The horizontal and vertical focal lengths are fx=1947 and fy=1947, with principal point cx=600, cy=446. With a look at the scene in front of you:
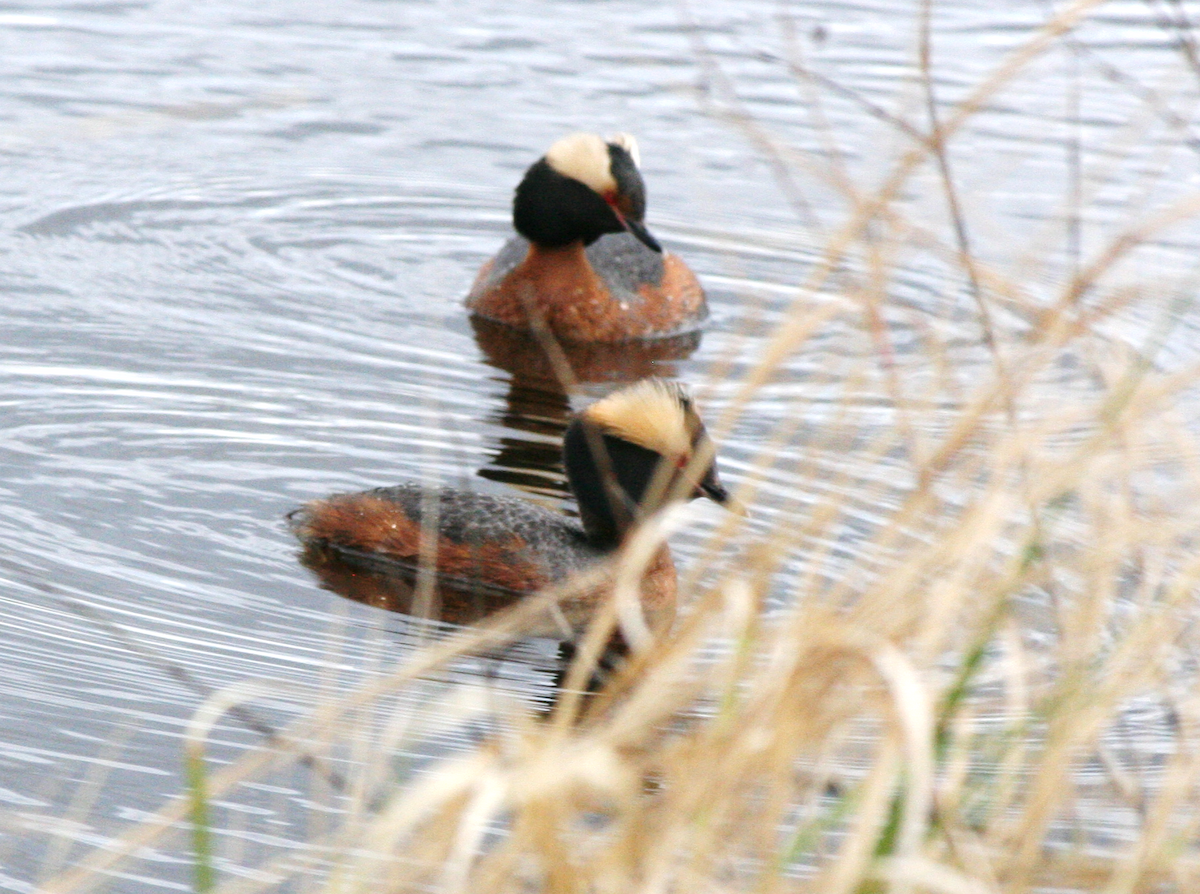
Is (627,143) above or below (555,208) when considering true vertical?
above

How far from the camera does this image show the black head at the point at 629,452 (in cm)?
633

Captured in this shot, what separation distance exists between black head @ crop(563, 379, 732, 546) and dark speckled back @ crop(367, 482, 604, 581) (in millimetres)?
129

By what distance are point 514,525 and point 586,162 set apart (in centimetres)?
364

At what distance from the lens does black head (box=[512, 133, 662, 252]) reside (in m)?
9.90

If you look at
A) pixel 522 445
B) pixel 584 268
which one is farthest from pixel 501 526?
pixel 584 268

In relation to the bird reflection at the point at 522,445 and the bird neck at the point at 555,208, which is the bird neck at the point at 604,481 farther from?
the bird neck at the point at 555,208

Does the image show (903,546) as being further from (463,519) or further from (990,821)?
(463,519)

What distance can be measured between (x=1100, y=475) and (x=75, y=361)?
18.2 feet

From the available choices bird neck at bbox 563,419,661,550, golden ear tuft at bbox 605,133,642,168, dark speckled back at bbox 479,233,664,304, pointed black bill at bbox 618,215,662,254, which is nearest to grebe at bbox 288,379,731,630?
bird neck at bbox 563,419,661,550

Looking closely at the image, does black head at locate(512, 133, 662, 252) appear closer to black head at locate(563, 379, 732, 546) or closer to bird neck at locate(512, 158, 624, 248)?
bird neck at locate(512, 158, 624, 248)

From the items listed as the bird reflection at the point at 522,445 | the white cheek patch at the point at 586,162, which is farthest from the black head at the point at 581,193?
the bird reflection at the point at 522,445

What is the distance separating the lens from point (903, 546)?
4.17m

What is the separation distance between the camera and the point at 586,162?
9898 millimetres

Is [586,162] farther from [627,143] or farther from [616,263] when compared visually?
[616,263]
